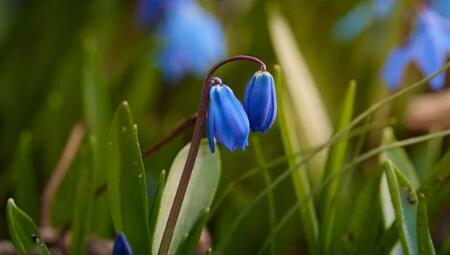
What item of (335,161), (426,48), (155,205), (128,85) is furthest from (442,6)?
(155,205)

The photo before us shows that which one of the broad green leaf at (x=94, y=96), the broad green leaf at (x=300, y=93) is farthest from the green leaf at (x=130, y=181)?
the broad green leaf at (x=300, y=93)

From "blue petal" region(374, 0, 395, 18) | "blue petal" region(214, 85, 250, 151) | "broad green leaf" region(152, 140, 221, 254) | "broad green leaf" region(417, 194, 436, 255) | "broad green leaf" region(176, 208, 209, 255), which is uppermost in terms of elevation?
"blue petal" region(374, 0, 395, 18)

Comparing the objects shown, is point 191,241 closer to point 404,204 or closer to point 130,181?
point 130,181

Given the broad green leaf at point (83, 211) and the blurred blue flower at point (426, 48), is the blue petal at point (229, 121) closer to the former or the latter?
the broad green leaf at point (83, 211)

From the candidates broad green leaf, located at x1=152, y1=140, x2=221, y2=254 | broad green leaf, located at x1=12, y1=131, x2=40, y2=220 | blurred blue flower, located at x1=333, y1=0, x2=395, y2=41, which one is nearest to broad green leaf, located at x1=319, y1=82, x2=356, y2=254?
broad green leaf, located at x1=152, y1=140, x2=221, y2=254

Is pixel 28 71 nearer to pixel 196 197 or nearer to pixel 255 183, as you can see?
pixel 255 183

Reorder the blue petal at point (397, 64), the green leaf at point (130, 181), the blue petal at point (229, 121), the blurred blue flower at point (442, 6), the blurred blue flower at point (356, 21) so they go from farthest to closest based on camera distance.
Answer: the blurred blue flower at point (356, 21) → the blurred blue flower at point (442, 6) → the blue petal at point (397, 64) → the green leaf at point (130, 181) → the blue petal at point (229, 121)

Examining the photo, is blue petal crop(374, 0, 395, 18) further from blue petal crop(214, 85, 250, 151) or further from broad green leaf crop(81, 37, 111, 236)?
blue petal crop(214, 85, 250, 151)
